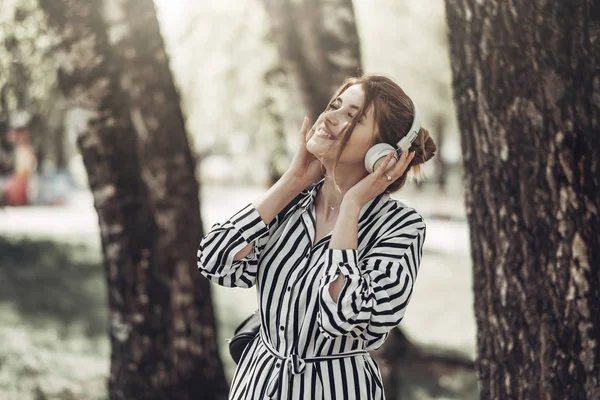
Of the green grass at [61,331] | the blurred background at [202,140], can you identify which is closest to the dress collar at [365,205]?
the blurred background at [202,140]

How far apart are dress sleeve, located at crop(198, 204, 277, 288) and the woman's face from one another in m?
0.33

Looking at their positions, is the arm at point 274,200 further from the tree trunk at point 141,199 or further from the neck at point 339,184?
the tree trunk at point 141,199

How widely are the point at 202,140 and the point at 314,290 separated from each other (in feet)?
61.6

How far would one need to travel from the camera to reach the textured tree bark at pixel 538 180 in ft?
12.0

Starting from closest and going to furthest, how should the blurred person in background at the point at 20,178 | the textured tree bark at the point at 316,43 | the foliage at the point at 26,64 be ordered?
the textured tree bark at the point at 316,43
the foliage at the point at 26,64
the blurred person in background at the point at 20,178

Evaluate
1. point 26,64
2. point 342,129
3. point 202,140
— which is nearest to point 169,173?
point 342,129

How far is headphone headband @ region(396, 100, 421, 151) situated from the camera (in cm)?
265

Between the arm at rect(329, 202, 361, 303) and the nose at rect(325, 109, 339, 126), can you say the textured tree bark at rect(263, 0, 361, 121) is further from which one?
the arm at rect(329, 202, 361, 303)

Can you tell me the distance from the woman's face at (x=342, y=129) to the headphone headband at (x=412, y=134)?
104 millimetres

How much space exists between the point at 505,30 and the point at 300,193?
58.8 inches

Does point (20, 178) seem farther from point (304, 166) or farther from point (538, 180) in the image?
point (304, 166)

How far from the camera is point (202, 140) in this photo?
2105 cm

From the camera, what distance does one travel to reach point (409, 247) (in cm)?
252

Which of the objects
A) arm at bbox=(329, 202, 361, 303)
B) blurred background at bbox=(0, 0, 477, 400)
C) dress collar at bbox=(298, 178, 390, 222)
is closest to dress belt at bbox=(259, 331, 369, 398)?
arm at bbox=(329, 202, 361, 303)
